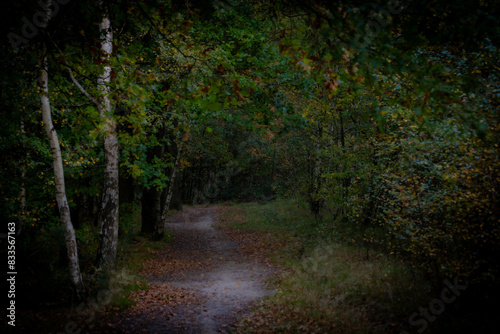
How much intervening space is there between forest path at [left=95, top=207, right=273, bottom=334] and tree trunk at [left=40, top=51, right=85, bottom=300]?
4.60ft

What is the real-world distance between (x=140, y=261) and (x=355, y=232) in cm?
934

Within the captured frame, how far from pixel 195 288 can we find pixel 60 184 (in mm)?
5041

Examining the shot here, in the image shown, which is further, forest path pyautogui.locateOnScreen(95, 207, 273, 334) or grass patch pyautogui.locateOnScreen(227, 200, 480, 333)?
forest path pyautogui.locateOnScreen(95, 207, 273, 334)

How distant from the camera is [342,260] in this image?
10.1m

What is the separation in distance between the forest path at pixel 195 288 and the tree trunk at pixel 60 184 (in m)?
1.40

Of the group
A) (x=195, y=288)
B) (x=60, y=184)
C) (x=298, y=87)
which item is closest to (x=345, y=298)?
(x=195, y=288)

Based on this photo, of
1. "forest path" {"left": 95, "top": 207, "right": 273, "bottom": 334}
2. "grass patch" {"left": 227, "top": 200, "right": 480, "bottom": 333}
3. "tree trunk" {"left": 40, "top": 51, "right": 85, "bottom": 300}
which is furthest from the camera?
"forest path" {"left": 95, "top": 207, "right": 273, "bottom": 334}

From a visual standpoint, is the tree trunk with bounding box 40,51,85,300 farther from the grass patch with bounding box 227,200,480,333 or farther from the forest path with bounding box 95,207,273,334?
the grass patch with bounding box 227,200,480,333

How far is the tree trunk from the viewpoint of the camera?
5906mm

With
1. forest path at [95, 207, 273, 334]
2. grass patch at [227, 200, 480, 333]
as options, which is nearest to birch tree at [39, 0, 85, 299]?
forest path at [95, 207, 273, 334]

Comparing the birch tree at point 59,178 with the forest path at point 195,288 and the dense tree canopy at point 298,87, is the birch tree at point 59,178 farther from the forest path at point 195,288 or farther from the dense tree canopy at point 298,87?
the forest path at point 195,288

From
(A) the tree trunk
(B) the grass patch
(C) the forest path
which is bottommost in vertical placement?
(C) the forest path

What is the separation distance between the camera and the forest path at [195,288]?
6.28 metres

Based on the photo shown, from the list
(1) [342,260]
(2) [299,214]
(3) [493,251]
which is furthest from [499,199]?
(2) [299,214]
